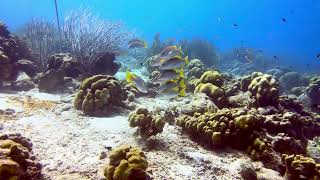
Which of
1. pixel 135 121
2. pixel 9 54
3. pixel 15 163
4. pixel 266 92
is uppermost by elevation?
pixel 9 54

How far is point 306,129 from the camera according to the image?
8078 millimetres

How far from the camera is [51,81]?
399 inches

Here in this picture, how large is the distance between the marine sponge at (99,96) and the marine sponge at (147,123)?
75.3 inches

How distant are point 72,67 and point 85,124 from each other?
15.8 feet

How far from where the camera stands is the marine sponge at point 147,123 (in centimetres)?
590

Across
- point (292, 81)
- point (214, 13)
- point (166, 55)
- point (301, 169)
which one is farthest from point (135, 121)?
point (214, 13)

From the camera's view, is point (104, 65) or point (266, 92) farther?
point (104, 65)

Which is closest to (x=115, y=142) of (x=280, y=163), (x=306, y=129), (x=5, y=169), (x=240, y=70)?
(x=5, y=169)

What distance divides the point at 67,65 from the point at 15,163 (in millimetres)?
7495

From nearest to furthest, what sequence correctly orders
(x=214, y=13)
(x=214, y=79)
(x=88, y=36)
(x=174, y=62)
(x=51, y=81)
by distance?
(x=174, y=62) → (x=214, y=79) → (x=51, y=81) → (x=88, y=36) → (x=214, y=13)

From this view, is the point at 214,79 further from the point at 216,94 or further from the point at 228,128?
the point at 228,128

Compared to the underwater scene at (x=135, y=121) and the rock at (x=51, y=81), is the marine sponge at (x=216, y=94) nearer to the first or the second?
the underwater scene at (x=135, y=121)

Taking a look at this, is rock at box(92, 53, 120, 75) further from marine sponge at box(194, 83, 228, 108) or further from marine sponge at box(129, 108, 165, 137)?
marine sponge at box(129, 108, 165, 137)

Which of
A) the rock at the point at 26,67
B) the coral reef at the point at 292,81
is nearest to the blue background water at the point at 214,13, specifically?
the coral reef at the point at 292,81
